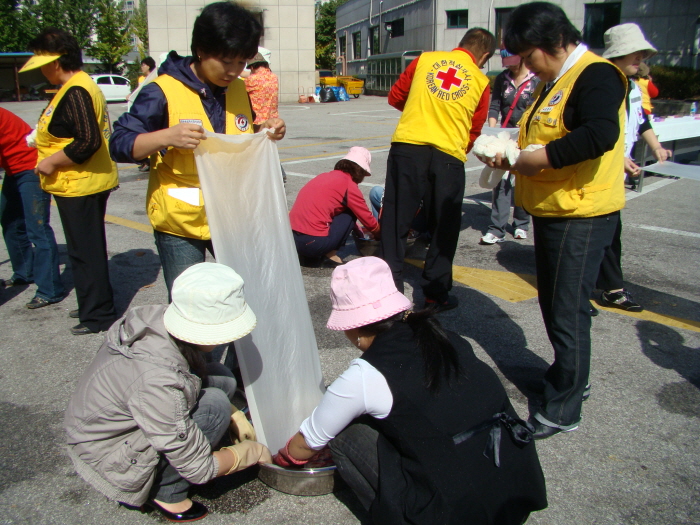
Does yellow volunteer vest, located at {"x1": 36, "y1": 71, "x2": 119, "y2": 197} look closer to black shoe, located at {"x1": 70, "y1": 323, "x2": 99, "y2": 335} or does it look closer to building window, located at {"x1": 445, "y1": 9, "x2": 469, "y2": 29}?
black shoe, located at {"x1": 70, "y1": 323, "x2": 99, "y2": 335}

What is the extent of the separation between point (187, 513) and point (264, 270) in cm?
103

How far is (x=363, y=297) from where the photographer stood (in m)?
1.95

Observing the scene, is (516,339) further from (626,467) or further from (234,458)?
(234,458)

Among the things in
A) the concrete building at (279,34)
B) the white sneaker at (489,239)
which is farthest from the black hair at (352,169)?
the concrete building at (279,34)

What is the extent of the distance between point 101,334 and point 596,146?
10.5ft

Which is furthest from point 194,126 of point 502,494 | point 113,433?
point 502,494

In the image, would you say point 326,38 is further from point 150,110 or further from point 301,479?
point 301,479

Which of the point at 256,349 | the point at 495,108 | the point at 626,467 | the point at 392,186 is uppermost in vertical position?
the point at 495,108

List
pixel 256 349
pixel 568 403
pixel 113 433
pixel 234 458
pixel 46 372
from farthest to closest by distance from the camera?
pixel 46 372 < pixel 568 403 < pixel 256 349 < pixel 234 458 < pixel 113 433

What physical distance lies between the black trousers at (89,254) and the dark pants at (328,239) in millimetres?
1671

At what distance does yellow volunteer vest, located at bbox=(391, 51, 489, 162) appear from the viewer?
3.76 meters

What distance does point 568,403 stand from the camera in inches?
106

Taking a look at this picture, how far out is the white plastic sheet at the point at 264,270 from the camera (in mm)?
2455

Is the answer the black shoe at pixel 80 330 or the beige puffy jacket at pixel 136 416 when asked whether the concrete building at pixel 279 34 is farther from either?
the beige puffy jacket at pixel 136 416
